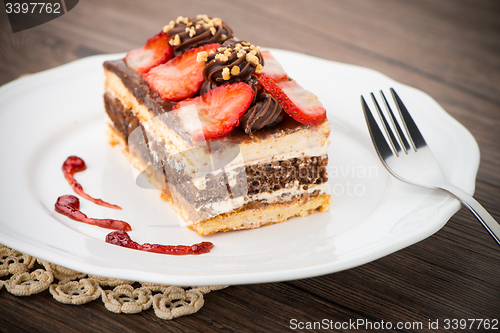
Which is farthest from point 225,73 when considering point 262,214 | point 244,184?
point 262,214

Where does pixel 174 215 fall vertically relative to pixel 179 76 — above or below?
below

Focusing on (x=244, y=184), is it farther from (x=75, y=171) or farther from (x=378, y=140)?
(x=75, y=171)

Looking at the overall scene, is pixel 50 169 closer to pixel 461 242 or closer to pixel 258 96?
pixel 258 96

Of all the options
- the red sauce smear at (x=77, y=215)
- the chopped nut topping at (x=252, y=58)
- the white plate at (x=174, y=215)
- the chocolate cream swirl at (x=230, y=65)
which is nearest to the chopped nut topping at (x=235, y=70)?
the chocolate cream swirl at (x=230, y=65)

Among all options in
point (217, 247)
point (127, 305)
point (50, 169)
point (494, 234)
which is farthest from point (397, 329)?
point (50, 169)

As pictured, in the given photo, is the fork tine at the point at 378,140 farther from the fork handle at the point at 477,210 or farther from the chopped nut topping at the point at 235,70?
the chopped nut topping at the point at 235,70

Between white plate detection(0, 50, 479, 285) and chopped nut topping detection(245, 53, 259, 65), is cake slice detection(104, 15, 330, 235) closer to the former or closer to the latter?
chopped nut topping detection(245, 53, 259, 65)
